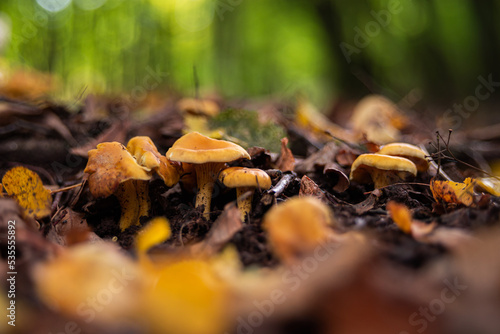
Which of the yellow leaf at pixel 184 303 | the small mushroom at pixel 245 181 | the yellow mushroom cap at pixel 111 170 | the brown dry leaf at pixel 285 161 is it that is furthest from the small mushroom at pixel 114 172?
the yellow leaf at pixel 184 303

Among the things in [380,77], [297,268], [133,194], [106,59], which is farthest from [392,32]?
[297,268]

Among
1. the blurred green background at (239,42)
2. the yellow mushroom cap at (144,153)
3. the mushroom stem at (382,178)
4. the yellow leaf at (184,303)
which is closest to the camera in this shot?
the yellow leaf at (184,303)

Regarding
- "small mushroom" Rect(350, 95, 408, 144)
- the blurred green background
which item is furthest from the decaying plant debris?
the blurred green background

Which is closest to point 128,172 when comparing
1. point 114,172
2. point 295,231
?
point 114,172

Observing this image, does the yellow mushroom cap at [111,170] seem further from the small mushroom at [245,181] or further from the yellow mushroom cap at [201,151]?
the small mushroom at [245,181]

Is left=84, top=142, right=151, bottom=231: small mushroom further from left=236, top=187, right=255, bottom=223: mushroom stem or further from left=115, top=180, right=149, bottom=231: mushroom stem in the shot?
left=236, top=187, right=255, bottom=223: mushroom stem

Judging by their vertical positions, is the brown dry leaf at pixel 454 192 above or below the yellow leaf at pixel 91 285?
above
